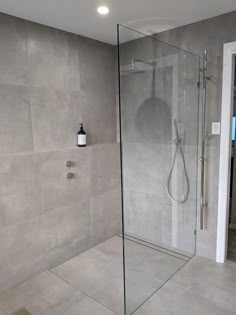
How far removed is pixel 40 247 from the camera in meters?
2.53

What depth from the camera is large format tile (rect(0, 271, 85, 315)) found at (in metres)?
2.04

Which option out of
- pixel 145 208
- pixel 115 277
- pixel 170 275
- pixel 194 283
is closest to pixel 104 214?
pixel 145 208

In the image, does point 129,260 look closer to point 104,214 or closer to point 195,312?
point 195,312

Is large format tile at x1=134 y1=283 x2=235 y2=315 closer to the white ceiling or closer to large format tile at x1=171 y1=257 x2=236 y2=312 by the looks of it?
large format tile at x1=171 y1=257 x2=236 y2=312

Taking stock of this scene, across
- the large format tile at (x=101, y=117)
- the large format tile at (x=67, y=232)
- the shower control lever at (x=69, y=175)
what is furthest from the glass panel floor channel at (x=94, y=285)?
the large format tile at (x=101, y=117)

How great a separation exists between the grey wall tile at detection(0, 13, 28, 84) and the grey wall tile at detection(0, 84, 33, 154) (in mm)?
90

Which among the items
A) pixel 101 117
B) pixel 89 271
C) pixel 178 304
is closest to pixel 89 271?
pixel 89 271

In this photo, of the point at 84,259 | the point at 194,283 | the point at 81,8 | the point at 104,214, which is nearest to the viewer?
the point at 81,8

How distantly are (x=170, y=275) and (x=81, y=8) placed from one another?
258 centimetres

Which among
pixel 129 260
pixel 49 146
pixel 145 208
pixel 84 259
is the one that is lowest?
pixel 84 259

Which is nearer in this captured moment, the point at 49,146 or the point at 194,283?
the point at 194,283

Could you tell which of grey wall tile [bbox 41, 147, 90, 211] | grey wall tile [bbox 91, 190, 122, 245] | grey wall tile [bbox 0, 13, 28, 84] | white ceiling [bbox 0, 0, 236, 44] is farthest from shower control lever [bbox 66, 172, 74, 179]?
white ceiling [bbox 0, 0, 236, 44]

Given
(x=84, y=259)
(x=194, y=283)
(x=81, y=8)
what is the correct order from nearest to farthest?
(x=81, y=8), (x=194, y=283), (x=84, y=259)

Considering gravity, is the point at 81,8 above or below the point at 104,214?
above
